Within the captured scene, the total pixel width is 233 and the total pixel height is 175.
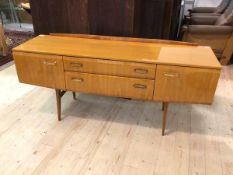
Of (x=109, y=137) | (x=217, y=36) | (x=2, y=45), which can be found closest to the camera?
(x=109, y=137)

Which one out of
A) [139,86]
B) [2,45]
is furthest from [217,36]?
[2,45]

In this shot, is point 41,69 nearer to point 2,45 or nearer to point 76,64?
point 76,64

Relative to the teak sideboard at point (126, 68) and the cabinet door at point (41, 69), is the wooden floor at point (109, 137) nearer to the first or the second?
the teak sideboard at point (126, 68)

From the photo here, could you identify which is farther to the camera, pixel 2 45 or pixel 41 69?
pixel 2 45

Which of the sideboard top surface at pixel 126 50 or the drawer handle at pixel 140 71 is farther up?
the sideboard top surface at pixel 126 50

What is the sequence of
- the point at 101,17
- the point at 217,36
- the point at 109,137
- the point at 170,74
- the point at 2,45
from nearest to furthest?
the point at 170,74 < the point at 109,137 < the point at 101,17 < the point at 217,36 < the point at 2,45

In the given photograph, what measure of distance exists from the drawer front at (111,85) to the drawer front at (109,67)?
4 centimetres

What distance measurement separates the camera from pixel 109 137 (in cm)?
176

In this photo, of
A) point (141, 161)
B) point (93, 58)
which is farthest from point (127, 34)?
point (141, 161)

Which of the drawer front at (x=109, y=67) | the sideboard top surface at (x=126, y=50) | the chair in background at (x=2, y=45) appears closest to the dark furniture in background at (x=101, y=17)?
the sideboard top surface at (x=126, y=50)

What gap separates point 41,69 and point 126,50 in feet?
2.17

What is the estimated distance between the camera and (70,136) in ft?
5.78

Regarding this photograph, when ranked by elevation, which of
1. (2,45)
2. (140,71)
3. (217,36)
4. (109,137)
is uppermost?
(140,71)

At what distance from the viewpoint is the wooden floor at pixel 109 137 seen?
4.92 ft
